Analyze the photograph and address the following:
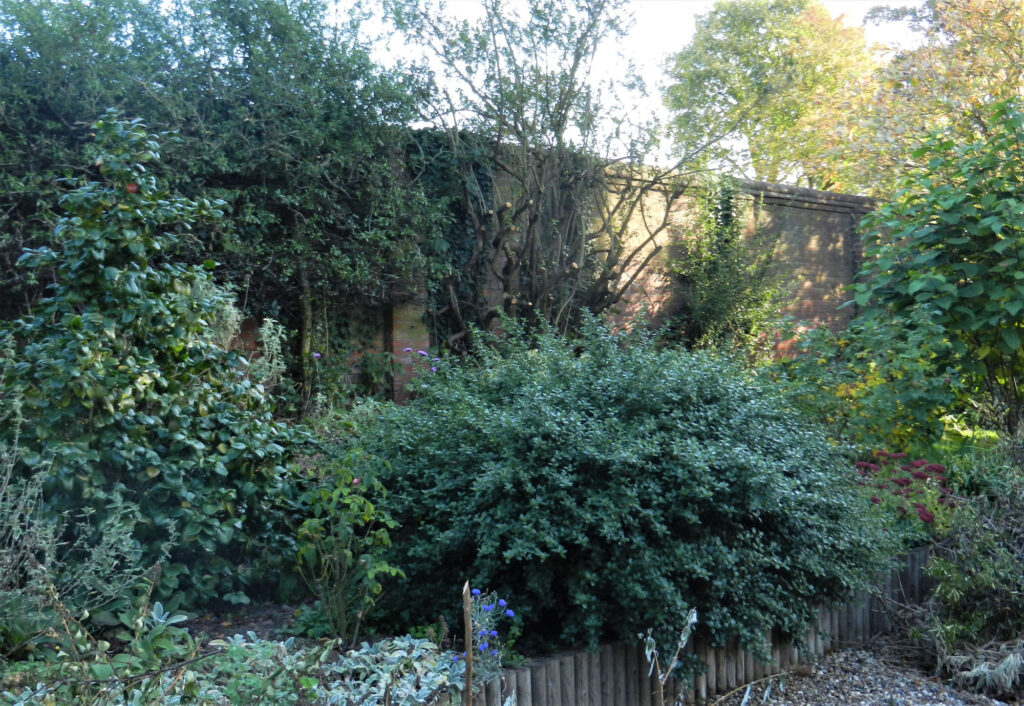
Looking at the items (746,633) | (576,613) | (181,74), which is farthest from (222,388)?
(181,74)

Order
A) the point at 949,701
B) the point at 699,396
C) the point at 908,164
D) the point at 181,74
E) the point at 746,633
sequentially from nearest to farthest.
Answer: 1. the point at 746,633
2. the point at 949,701
3. the point at 699,396
4. the point at 181,74
5. the point at 908,164

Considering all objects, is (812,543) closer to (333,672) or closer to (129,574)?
(333,672)

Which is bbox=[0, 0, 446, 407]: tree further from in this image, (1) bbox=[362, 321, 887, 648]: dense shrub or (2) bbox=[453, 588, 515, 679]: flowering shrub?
(2) bbox=[453, 588, 515, 679]: flowering shrub

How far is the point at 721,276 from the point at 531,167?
3192mm

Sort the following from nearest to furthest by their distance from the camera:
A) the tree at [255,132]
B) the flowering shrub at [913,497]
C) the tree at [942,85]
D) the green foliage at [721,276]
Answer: the flowering shrub at [913,497] → the tree at [255,132] → the tree at [942,85] → the green foliage at [721,276]

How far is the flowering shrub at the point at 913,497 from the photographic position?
504 cm

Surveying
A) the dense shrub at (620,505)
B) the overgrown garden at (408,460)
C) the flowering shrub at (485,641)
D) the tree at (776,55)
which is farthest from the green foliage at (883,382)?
the tree at (776,55)

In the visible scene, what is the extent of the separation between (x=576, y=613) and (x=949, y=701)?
73.3 inches

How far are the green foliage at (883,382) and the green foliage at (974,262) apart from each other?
221 millimetres

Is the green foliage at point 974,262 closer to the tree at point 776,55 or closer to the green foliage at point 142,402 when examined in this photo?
the green foliage at point 142,402

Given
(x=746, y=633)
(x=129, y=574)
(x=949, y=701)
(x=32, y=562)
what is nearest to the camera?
(x=32, y=562)

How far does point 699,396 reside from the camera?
4.21m

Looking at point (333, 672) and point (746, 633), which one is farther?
point (746, 633)

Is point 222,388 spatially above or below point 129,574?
above
